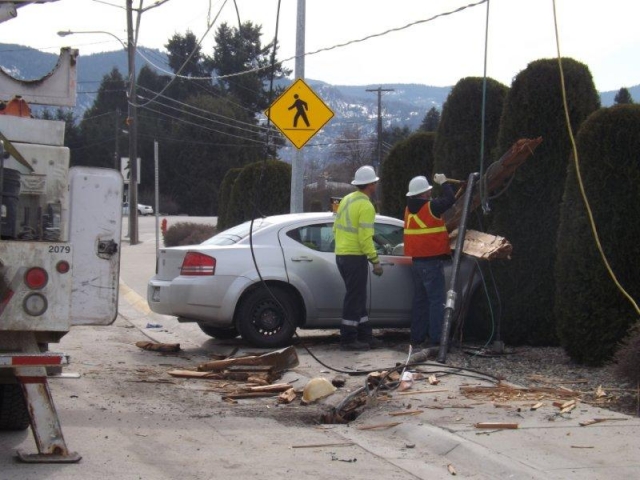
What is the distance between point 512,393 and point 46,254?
13.1 ft

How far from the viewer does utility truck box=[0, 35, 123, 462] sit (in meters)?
6.08

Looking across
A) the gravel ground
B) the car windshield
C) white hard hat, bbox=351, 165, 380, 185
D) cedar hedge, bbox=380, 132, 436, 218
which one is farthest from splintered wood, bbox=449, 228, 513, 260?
cedar hedge, bbox=380, 132, 436, 218

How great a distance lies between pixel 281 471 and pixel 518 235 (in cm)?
558

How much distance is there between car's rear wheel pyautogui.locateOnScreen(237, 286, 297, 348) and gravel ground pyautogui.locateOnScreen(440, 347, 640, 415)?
1.94m

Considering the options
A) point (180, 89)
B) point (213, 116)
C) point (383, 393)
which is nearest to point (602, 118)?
point (383, 393)

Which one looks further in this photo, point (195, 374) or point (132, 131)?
point (132, 131)

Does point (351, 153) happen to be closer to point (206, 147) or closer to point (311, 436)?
point (206, 147)

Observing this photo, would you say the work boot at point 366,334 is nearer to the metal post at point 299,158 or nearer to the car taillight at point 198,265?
the car taillight at point 198,265

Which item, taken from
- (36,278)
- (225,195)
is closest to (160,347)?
(36,278)

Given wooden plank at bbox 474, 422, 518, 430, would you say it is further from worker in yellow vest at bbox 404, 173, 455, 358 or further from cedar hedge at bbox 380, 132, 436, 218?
cedar hedge at bbox 380, 132, 436, 218

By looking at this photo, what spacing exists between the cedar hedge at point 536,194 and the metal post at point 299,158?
14.4 ft

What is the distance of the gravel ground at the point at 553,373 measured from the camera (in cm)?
804

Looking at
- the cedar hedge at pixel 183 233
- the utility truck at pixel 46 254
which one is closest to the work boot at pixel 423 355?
the utility truck at pixel 46 254

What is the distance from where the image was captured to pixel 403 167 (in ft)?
48.7
